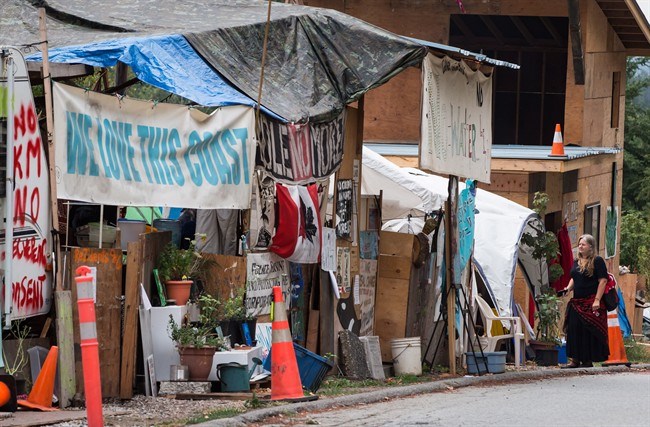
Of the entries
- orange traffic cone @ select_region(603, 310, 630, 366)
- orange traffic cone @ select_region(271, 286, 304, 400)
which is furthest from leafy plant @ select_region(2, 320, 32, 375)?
orange traffic cone @ select_region(603, 310, 630, 366)

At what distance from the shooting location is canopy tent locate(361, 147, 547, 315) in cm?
1767

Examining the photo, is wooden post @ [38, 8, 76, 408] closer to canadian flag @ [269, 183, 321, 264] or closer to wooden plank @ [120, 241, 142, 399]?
wooden plank @ [120, 241, 142, 399]

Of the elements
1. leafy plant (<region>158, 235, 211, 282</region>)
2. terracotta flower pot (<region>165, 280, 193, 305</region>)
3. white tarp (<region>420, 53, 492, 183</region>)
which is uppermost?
white tarp (<region>420, 53, 492, 183</region>)

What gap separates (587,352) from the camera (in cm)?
1747

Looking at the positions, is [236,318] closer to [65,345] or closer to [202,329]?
[202,329]

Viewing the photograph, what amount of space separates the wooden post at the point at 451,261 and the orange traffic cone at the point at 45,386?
23.0 feet

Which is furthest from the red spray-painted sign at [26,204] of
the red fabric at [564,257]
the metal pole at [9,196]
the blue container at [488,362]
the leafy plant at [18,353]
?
the red fabric at [564,257]

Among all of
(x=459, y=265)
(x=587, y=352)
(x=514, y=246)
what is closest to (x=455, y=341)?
(x=459, y=265)

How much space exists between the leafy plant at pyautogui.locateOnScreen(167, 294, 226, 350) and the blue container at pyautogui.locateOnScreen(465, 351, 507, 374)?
488cm

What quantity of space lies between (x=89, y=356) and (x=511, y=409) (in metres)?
4.56

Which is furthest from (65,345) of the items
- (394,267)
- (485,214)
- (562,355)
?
(562,355)

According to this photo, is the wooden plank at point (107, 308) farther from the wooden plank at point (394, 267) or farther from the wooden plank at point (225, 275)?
the wooden plank at point (394, 267)

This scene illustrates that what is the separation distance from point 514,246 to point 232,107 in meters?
9.56

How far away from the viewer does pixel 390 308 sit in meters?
16.4
